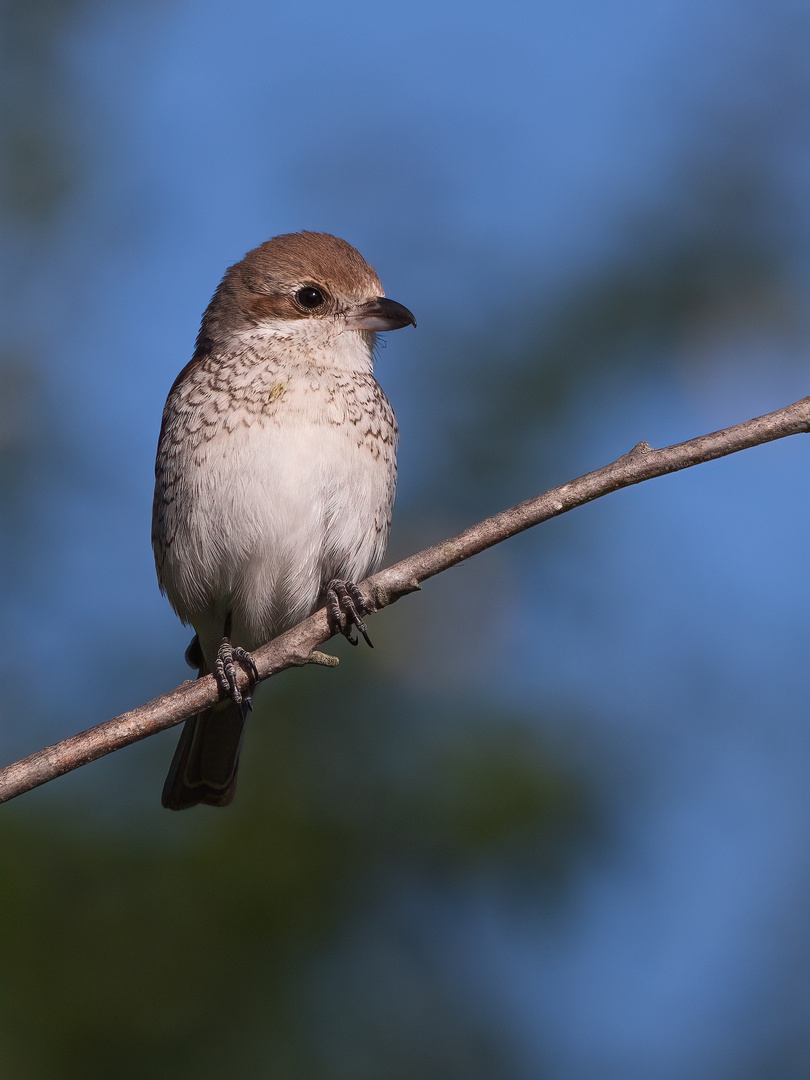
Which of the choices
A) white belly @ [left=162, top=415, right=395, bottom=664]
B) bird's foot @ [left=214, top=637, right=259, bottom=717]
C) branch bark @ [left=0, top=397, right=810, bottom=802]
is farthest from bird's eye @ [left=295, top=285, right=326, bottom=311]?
branch bark @ [left=0, top=397, right=810, bottom=802]

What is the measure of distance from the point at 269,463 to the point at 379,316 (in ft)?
2.79

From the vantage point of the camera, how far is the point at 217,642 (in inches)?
202

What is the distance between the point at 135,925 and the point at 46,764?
2.50 m

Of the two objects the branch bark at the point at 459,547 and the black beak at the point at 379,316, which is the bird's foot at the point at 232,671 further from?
the black beak at the point at 379,316

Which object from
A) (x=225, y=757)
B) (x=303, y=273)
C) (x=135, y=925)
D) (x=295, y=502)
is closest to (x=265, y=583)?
(x=295, y=502)

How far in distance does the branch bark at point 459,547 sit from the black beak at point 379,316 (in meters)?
1.70

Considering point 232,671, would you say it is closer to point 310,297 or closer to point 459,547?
point 459,547

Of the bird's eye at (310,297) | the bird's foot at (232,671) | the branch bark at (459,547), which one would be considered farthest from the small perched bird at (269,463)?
the branch bark at (459,547)

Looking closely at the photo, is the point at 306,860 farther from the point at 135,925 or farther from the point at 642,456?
the point at 642,456

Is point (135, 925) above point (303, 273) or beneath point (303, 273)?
beneath

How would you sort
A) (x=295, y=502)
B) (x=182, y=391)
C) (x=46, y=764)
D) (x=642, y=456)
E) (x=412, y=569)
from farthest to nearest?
(x=182, y=391) < (x=295, y=502) < (x=412, y=569) < (x=642, y=456) < (x=46, y=764)

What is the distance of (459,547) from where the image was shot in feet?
10.4

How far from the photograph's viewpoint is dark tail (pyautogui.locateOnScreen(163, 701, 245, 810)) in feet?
16.1

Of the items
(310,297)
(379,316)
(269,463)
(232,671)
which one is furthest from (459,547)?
(310,297)
